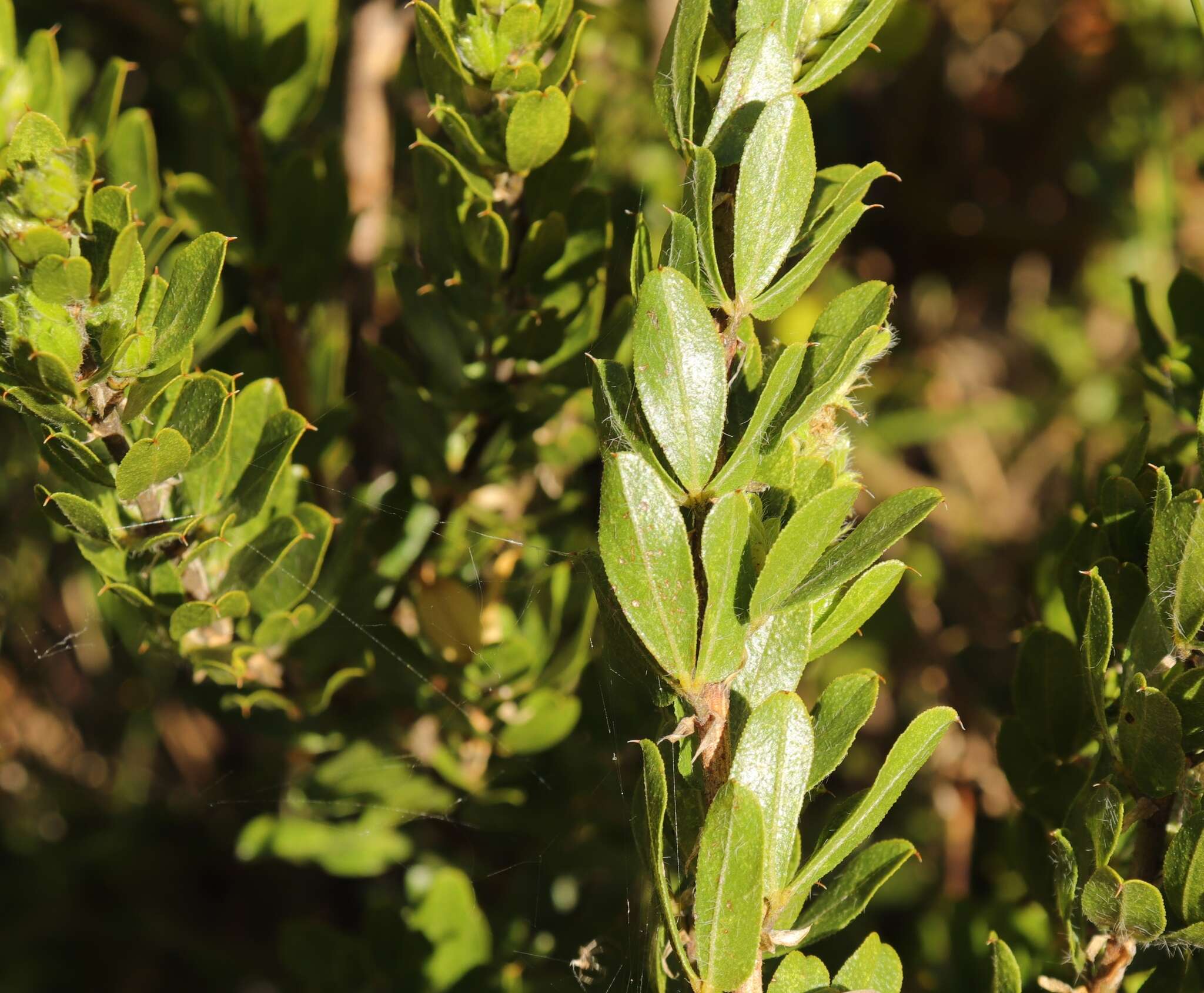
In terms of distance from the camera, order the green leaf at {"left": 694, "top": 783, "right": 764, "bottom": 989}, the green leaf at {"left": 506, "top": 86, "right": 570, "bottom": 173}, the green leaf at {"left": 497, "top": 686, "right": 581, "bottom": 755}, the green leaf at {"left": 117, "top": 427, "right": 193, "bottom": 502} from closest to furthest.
Result: the green leaf at {"left": 694, "top": 783, "right": 764, "bottom": 989}, the green leaf at {"left": 117, "top": 427, "right": 193, "bottom": 502}, the green leaf at {"left": 506, "top": 86, "right": 570, "bottom": 173}, the green leaf at {"left": 497, "top": 686, "right": 581, "bottom": 755}

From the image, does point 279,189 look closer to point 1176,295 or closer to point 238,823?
point 1176,295

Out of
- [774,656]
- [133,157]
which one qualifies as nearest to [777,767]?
[774,656]

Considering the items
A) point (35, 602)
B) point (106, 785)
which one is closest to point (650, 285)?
point (35, 602)

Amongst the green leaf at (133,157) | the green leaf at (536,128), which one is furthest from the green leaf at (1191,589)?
the green leaf at (133,157)

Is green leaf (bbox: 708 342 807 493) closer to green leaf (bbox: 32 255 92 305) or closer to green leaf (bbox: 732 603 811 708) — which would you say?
green leaf (bbox: 732 603 811 708)

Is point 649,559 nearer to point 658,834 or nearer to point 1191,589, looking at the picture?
point 658,834

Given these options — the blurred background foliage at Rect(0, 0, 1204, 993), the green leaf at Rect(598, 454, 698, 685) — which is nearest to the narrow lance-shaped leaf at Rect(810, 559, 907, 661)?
the green leaf at Rect(598, 454, 698, 685)
